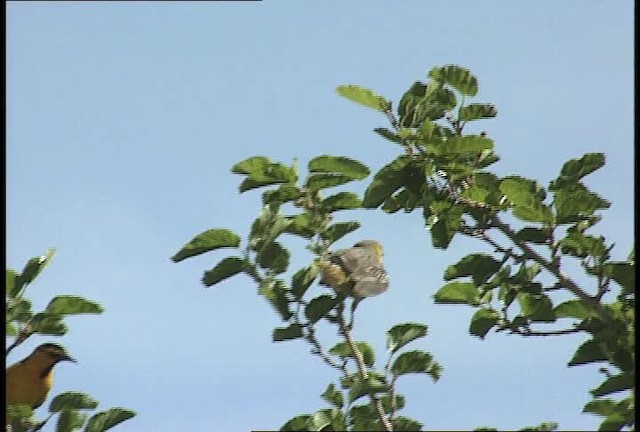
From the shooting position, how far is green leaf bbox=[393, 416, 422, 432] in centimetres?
245

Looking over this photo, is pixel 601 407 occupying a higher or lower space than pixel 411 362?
lower

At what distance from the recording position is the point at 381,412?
2.48 m

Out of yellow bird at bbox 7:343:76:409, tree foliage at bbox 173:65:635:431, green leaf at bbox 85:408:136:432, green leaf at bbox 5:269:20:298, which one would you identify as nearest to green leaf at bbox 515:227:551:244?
tree foliage at bbox 173:65:635:431

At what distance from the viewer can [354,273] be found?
271 cm

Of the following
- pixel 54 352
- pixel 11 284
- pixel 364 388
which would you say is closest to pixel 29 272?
pixel 11 284

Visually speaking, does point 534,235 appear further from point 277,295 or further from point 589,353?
point 277,295

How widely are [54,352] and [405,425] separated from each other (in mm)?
2220

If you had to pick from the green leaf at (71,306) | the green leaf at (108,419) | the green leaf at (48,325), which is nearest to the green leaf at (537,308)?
the green leaf at (108,419)

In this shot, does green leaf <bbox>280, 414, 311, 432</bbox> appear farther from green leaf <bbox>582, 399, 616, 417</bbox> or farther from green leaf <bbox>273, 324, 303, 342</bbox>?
green leaf <bbox>582, 399, 616, 417</bbox>

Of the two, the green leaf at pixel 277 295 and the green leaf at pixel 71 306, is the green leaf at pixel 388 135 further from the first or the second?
the green leaf at pixel 71 306

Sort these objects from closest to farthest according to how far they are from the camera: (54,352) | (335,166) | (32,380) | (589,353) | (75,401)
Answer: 1. (335,166)
2. (589,353)
3. (75,401)
4. (32,380)
5. (54,352)

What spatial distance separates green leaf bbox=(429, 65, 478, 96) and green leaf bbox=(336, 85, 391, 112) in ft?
0.99

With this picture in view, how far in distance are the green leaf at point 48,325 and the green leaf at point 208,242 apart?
2.68 ft

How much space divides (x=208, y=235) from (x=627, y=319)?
141 centimetres
